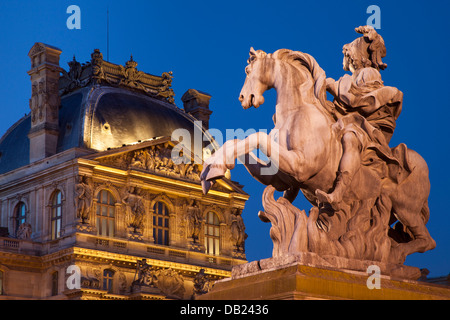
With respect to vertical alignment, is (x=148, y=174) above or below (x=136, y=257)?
above

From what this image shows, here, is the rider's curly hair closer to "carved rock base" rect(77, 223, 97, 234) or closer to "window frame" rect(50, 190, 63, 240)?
"carved rock base" rect(77, 223, 97, 234)

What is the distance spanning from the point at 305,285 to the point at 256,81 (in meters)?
1.78

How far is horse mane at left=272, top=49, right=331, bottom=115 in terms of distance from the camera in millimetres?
7289

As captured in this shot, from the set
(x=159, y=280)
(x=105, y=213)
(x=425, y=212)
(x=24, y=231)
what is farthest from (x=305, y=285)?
(x=159, y=280)

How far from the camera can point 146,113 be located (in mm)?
43812

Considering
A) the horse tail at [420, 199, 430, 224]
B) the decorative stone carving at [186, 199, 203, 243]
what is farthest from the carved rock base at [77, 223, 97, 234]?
the horse tail at [420, 199, 430, 224]

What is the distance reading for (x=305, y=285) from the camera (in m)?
6.44

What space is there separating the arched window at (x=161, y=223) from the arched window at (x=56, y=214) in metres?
4.59

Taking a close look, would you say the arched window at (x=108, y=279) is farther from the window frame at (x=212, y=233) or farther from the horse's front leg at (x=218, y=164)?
the horse's front leg at (x=218, y=164)

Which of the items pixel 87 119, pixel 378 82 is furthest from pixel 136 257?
pixel 378 82

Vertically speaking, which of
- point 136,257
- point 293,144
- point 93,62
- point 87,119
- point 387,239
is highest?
point 93,62

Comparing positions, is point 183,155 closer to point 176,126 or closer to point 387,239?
point 176,126

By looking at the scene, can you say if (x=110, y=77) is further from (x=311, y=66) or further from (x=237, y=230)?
(x=311, y=66)
